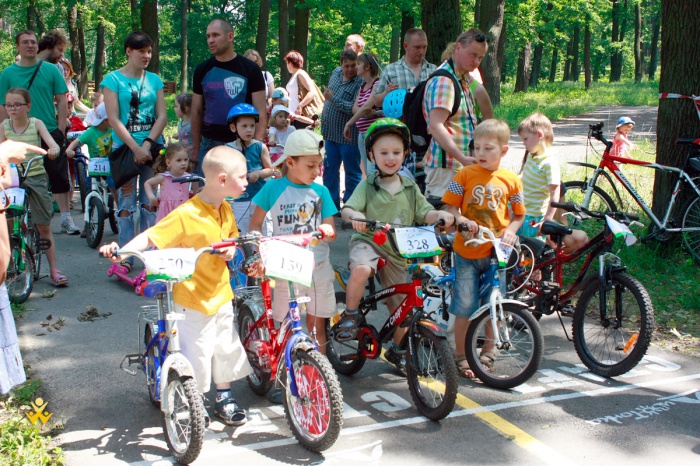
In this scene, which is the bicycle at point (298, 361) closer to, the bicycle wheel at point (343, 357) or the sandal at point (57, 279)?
the bicycle wheel at point (343, 357)

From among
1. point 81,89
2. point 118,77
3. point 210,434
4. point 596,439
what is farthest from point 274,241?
point 81,89

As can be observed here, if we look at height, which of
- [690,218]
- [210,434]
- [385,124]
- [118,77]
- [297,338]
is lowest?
[210,434]

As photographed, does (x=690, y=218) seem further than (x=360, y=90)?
No

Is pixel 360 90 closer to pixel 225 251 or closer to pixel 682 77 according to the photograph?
pixel 682 77

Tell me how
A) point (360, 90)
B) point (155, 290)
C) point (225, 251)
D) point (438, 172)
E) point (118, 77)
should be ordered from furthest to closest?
point (360, 90), point (118, 77), point (438, 172), point (155, 290), point (225, 251)

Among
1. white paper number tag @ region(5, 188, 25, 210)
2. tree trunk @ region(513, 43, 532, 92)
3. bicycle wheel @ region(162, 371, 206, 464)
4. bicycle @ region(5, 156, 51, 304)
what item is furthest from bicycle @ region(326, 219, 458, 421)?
tree trunk @ region(513, 43, 532, 92)

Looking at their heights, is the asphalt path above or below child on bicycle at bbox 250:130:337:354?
below

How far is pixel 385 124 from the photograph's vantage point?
15.3ft

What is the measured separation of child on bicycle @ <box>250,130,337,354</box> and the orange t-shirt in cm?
95

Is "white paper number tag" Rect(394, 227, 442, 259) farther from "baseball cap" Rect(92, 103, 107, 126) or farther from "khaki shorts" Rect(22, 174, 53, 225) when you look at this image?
"baseball cap" Rect(92, 103, 107, 126)

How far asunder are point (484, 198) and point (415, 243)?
874mm

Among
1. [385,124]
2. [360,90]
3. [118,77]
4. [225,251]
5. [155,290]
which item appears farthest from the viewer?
[360,90]

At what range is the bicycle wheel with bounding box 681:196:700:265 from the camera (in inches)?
296

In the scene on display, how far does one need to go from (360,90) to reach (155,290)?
18.0 feet
